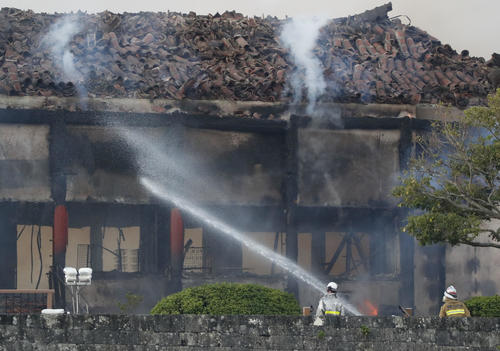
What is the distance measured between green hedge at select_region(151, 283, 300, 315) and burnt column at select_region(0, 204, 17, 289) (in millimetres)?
17230

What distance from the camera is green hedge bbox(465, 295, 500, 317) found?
19844 millimetres

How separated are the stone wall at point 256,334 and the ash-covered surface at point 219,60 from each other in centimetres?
1786

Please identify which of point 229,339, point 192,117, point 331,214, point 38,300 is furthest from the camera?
point 331,214

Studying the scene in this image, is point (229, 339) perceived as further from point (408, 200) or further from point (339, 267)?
point (339, 267)

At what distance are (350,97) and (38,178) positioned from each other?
38.2 feet

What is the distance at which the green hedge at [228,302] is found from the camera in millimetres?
18672

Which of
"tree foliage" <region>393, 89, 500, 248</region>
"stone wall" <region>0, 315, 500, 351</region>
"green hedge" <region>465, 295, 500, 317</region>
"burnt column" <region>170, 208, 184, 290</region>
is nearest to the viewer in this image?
"stone wall" <region>0, 315, 500, 351</region>

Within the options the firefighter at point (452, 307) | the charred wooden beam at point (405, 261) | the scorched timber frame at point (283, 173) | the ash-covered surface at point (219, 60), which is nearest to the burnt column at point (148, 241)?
the scorched timber frame at point (283, 173)

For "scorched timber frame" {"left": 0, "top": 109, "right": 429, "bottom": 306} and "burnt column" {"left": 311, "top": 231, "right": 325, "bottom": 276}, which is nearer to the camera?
"scorched timber frame" {"left": 0, "top": 109, "right": 429, "bottom": 306}

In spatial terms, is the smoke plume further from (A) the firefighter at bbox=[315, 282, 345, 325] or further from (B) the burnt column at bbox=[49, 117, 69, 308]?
(A) the firefighter at bbox=[315, 282, 345, 325]

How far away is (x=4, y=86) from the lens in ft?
107

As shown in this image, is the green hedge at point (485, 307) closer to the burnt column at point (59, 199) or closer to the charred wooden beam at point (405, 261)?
the charred wooden beam at point (405, 261)

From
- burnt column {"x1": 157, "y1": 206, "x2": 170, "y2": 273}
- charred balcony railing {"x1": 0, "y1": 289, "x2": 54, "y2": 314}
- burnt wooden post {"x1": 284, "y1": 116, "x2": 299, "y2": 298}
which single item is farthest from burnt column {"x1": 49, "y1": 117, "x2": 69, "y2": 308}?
burnt wooden post {"x1": 284, "y1": 116, "x2": 299, "y2": 298}

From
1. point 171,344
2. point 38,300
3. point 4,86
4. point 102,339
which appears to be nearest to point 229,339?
point 171,344
